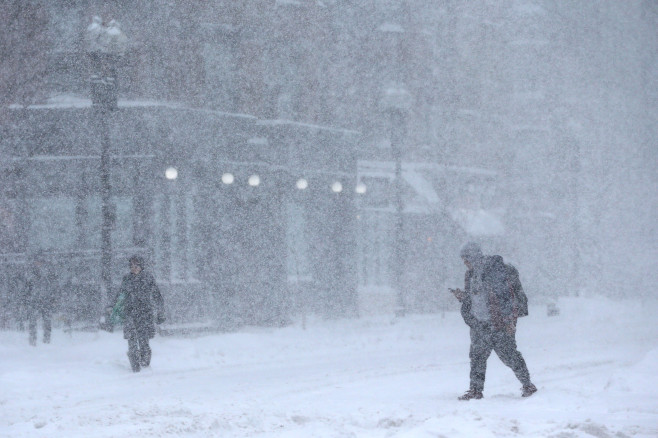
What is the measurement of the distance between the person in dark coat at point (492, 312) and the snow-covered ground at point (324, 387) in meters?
0.35

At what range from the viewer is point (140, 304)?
50.1ft

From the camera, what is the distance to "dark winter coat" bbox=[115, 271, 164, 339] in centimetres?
Answer: 1512

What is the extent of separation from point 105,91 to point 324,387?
349 inches

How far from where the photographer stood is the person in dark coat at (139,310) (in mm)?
15094

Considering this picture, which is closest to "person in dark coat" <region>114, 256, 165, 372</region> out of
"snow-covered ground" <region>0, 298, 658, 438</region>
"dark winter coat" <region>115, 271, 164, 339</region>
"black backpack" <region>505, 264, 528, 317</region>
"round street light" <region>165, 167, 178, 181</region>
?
"dark winter coat" <region>115, 271, 164, 339</region>

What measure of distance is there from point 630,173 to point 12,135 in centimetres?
3660

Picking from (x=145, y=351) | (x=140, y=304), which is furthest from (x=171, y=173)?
(x=145, y=351)

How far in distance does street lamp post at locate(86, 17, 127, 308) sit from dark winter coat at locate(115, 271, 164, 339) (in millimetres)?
2442

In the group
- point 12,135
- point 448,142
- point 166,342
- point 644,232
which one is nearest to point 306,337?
point 166,342

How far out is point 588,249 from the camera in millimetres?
43906

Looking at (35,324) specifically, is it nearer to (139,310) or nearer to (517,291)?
(139,310)

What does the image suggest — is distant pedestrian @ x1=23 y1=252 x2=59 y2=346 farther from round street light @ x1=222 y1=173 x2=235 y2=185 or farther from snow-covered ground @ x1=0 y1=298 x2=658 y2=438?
round street light @ x1=222 y1=173 x2=235 y2=185

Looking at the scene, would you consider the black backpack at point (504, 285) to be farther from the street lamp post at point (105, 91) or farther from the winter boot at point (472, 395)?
the street lamp post at point (105, 91)

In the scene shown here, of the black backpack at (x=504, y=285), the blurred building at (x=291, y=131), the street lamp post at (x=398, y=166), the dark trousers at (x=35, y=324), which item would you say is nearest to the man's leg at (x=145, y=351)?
the dark trousers at (x=35, y=324)
